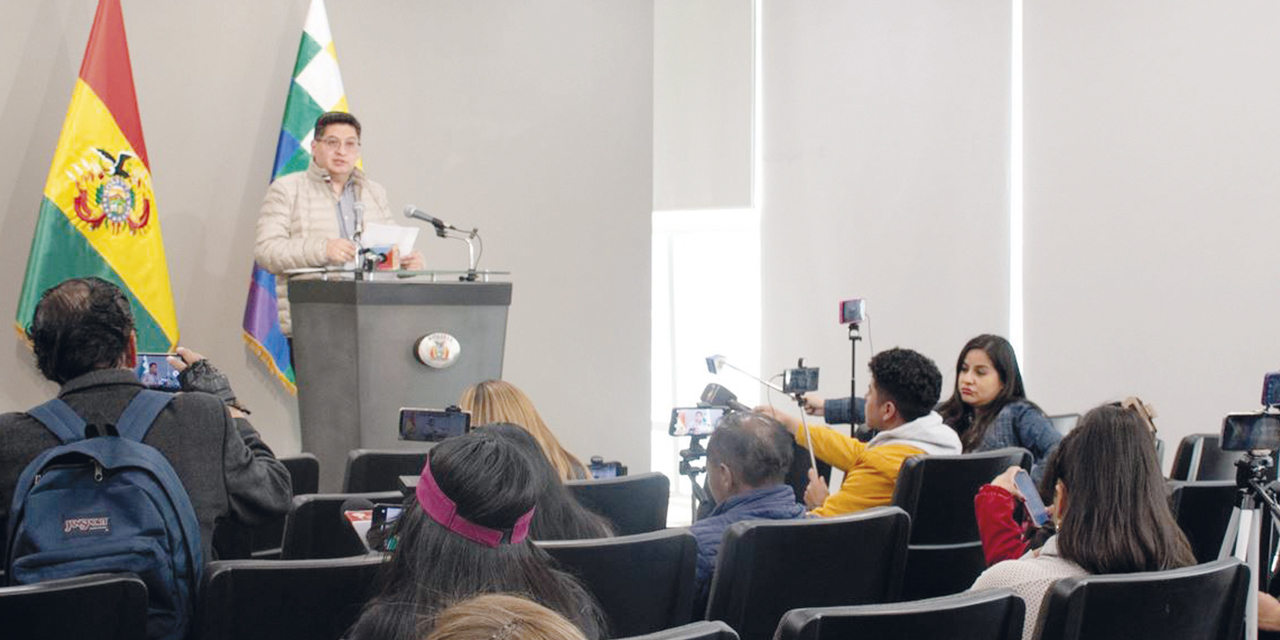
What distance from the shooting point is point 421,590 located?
1.68 m

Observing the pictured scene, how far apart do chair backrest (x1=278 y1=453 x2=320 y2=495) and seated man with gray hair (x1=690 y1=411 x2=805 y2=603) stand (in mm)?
1156

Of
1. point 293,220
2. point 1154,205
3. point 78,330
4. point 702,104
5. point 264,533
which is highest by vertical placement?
point 702,104

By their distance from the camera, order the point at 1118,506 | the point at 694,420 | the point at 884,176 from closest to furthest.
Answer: the point at 1118,506
the point at 694,420
the point at 884,176

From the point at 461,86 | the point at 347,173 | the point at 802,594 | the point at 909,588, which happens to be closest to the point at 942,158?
the point at 461,86

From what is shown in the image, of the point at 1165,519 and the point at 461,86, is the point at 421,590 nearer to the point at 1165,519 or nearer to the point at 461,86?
the point at 1165,519

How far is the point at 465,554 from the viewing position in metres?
1.70

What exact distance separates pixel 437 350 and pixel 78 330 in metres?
2.25

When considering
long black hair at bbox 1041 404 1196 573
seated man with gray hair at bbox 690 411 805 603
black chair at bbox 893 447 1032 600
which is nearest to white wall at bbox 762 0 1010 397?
black chair at bbox 893 447 1032 600

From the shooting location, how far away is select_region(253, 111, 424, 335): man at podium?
201 inches

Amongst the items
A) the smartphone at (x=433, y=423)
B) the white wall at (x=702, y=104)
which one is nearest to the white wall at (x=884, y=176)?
the white wall at (x=702, y=104)

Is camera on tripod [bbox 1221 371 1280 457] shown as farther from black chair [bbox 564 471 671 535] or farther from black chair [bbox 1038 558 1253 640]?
black chair [bbox 564 471 671 535]

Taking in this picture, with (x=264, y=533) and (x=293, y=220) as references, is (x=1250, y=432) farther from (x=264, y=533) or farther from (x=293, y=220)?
(x=293, y=220)

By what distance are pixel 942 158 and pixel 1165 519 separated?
485cm

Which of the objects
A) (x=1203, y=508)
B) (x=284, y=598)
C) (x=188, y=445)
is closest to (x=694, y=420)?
(x=1203, y=508)
